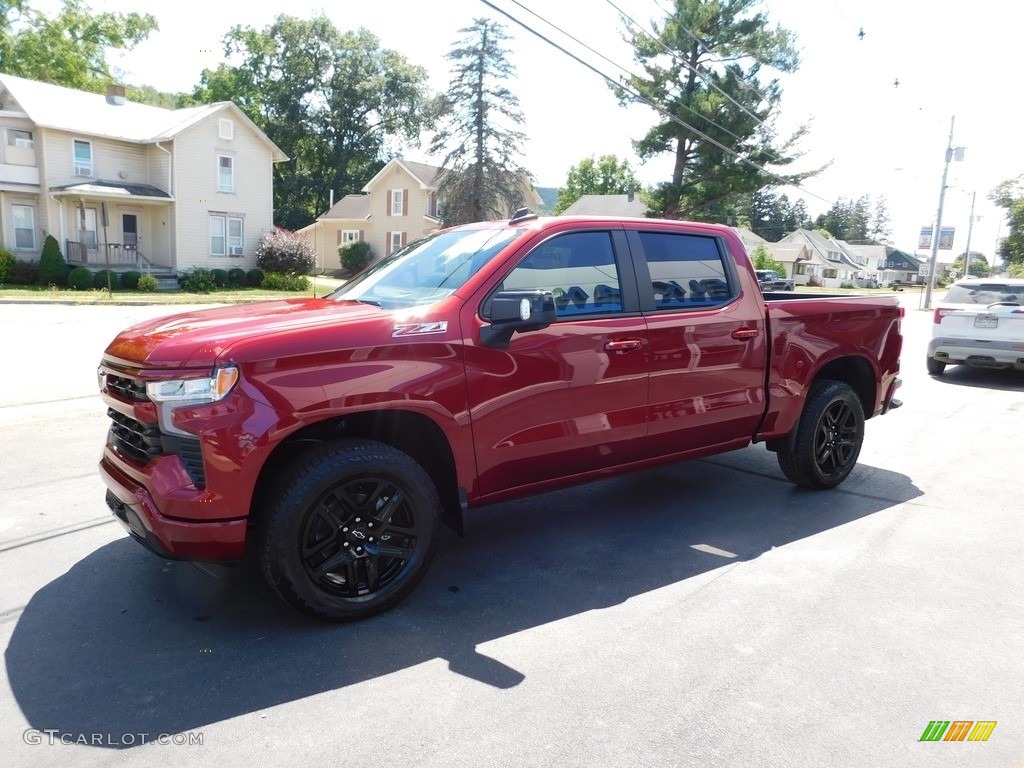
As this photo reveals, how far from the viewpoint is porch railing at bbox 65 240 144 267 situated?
1236 inches

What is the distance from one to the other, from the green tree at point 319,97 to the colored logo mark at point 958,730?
59.4 metres

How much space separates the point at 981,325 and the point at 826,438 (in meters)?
7.32

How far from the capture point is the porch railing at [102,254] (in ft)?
103

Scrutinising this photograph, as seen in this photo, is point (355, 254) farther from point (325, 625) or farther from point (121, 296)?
point (325, 625)

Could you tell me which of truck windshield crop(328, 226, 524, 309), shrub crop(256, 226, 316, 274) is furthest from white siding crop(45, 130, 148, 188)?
truck windshield crop(328, 226, 524, 309)

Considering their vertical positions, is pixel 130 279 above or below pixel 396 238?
below

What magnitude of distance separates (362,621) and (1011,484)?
5.46m

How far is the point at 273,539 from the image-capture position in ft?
11.1

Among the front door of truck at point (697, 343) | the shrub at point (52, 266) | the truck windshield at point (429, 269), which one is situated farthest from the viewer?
the shrub at point (52, 266)

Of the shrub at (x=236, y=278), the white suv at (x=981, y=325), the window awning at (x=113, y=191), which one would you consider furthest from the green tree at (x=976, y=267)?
the white suv at (x=981, y=325)

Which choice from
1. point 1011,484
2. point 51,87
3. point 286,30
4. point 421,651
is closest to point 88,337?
point 421,651

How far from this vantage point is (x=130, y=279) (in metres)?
30.4

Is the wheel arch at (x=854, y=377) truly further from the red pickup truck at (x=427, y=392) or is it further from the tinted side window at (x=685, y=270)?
the tinted side window at (x=685, y=270)

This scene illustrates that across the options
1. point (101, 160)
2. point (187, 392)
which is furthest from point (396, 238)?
point (187, 392)
